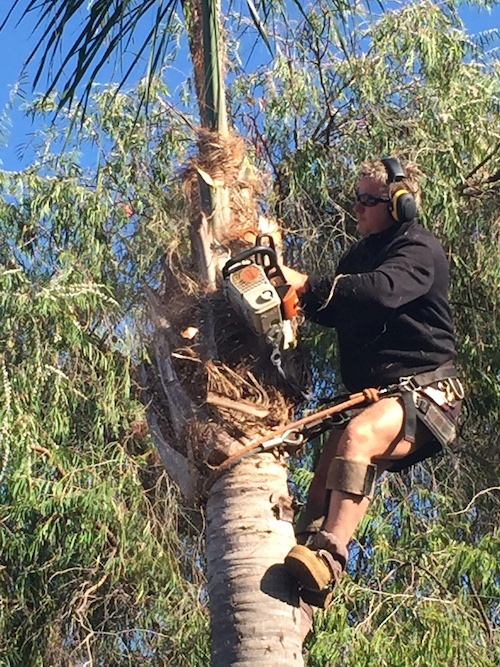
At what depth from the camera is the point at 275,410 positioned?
4359 mm

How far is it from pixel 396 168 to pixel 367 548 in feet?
12.2

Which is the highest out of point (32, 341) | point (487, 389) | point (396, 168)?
point (396, 168)

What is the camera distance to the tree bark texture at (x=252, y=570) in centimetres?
381

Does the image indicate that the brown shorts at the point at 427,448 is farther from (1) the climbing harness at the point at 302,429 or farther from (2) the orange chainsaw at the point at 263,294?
(2) the orange chainsaw at the point at 263,294

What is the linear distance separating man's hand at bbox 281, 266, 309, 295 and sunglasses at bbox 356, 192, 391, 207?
0.44 m

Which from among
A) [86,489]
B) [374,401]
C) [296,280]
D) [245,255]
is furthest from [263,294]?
[86,489]

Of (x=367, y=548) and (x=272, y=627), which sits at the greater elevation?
(x=272, y=627)

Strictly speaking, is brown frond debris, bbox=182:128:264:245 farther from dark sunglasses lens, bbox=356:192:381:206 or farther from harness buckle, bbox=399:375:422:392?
harness buckle, bbox=399:375:422:392

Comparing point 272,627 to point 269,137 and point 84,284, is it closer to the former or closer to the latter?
point 84,284

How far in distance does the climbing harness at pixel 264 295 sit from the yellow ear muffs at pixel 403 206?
1.85 ft

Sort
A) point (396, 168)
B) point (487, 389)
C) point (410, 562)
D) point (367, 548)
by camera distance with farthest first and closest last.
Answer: point (487, 389) → point (367, 548) → point (410, 562) → point (396, 168)

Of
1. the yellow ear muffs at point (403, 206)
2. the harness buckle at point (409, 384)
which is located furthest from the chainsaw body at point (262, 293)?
the yellow ear muffs at point (403, 206)

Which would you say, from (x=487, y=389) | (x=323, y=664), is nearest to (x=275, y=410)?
(x=323, y=664)

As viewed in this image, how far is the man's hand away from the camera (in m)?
4.66
